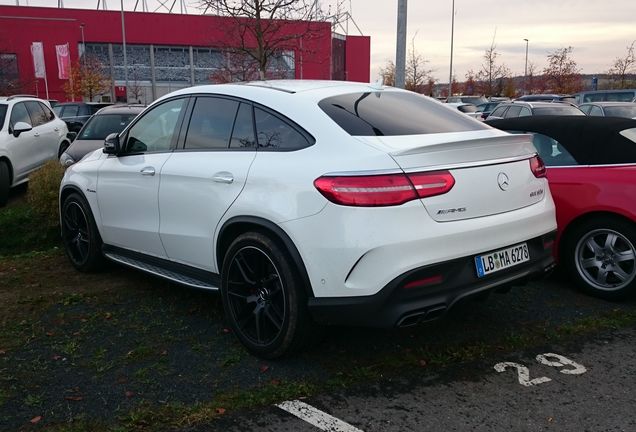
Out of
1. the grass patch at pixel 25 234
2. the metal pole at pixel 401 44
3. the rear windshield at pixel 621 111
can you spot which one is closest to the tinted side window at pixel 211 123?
the grass patch at pixel 25 234

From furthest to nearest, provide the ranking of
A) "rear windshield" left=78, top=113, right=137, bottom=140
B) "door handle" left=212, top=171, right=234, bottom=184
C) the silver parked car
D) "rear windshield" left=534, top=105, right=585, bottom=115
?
"rear windshield" left=534, top=105, right=585, bottom=115 → "rear windshield" left=78, top=113, right=137, bottom=140 → the silver parked car → "door handle" left=212, top=171, right=234, bottom=184

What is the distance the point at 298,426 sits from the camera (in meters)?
2.94

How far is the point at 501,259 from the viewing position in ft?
11.3

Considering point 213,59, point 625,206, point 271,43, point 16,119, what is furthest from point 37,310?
point 213,59

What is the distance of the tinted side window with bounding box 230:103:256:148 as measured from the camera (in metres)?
3.84

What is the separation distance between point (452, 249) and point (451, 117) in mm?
1291

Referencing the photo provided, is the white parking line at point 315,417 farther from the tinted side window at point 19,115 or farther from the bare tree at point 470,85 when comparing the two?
the bare tree at point 470,85

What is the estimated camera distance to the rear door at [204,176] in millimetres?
3785

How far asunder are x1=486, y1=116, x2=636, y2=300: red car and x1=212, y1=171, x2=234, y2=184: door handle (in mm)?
2806

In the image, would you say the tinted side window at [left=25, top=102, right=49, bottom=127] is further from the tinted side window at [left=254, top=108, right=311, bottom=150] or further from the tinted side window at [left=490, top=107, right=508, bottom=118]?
the tinted side window at [left=490, top=107, right=508, bottom=118]

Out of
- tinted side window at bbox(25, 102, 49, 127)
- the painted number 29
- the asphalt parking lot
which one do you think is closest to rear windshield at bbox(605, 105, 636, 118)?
the asphalt parking lot

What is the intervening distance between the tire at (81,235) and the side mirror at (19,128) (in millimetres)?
4696

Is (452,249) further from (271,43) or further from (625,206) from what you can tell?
(271,43)

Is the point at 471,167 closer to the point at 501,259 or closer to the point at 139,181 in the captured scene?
the point at 501,259
